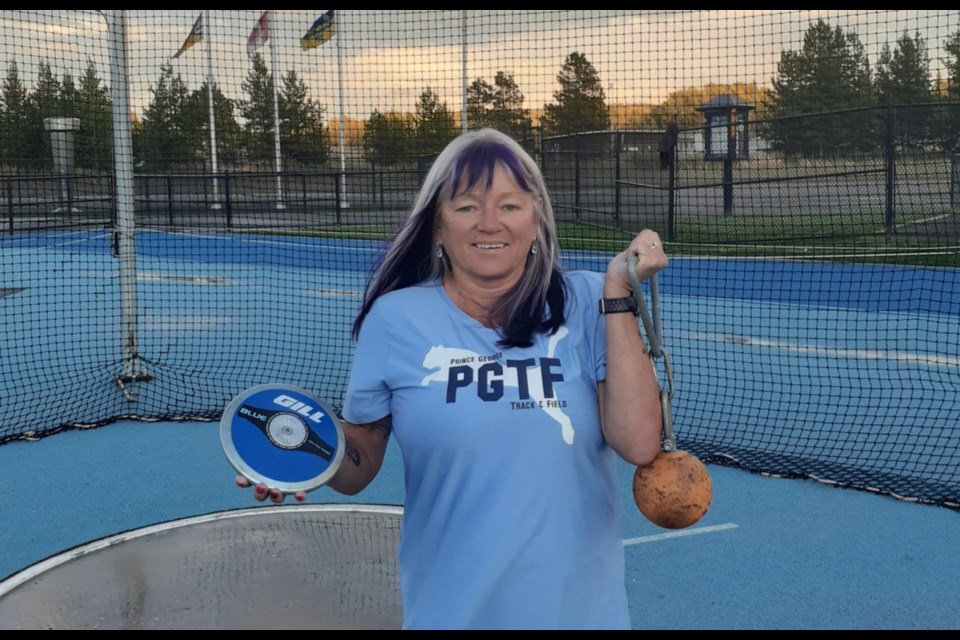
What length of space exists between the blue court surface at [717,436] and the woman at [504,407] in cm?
60

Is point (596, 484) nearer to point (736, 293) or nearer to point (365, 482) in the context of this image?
point (365, 482)

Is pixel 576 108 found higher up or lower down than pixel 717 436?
higher up

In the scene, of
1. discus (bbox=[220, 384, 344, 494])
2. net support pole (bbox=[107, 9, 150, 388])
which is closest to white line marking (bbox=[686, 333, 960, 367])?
net support pole (bbox=[107, 9, 150, 388])

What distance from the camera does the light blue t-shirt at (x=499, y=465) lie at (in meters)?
1.99

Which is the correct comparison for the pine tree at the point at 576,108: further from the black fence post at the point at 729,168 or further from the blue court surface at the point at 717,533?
the blue court surface at the point at 717,533

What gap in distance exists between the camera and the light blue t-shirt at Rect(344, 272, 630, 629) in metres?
1.99

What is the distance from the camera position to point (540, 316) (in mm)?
2119

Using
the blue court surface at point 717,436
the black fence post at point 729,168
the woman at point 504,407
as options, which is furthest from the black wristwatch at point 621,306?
the black fence post at point 729,168

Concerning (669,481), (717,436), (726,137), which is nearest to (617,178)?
(726,137)

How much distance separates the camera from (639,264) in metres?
1.96

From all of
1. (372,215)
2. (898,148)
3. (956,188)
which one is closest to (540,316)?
(898,148)

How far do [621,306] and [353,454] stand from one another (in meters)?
0.73

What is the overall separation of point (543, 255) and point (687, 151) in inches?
608

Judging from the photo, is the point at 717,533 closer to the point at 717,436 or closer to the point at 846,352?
the point at 717,436
